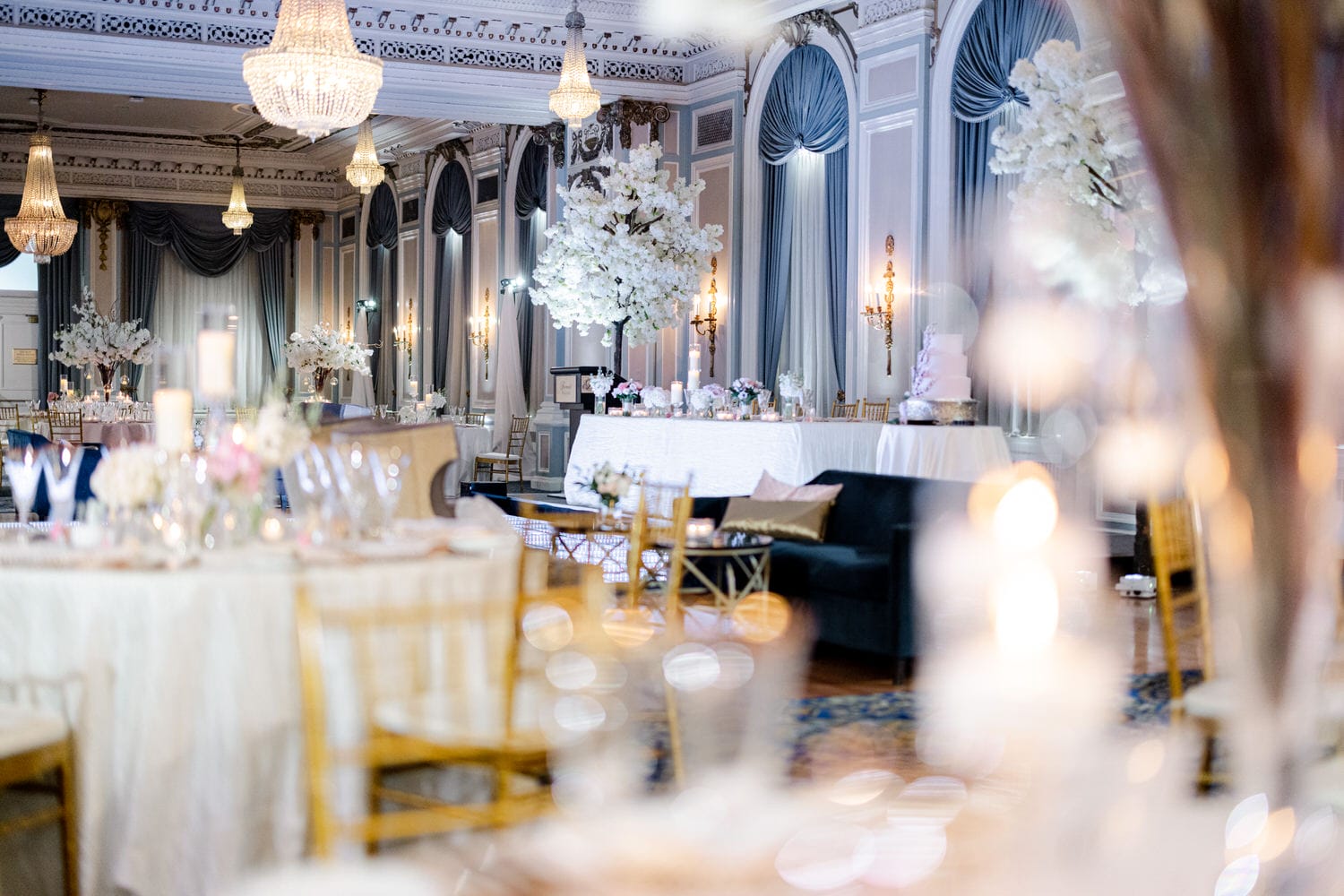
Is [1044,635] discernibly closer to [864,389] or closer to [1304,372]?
[1304,372]

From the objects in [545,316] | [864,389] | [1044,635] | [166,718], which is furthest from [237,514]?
[545,316]

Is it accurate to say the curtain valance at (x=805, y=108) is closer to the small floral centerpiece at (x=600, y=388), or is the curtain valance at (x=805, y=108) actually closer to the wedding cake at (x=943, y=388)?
the small floral centerpiece at (x=600, y=388)

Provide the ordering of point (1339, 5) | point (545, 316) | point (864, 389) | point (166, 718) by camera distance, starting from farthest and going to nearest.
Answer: point (545, 316), point (864, 389), point (166, 718), point (1339, 5)

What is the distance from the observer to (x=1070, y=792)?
0.59 meters

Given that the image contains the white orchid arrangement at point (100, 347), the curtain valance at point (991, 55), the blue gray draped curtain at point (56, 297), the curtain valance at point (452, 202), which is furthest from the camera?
the blue gray draped curtain at point (56, 297)

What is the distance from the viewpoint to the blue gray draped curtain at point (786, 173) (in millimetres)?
11352

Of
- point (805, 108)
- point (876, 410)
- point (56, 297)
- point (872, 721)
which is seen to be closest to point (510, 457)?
point (805, 108)

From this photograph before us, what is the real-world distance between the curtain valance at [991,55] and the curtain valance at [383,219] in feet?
35.3

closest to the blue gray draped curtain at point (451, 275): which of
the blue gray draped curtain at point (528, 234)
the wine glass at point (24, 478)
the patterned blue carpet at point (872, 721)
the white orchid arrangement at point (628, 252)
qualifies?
the blue gray draped curtain at point (528, 234)

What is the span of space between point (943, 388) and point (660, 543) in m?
2.84

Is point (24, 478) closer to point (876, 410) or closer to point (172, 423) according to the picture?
point (172, 423)

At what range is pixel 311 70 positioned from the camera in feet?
23.2

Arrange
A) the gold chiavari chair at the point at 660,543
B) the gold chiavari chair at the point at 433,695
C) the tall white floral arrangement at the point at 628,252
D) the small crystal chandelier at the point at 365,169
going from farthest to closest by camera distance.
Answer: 1. the small crystal chandelier at the point at 365,169
2. the tall white floral arrangement at the point at 628,252
3. the gold chiavari chair at the point at 660,543
4. the gold chiavari chair at the point at 433,695

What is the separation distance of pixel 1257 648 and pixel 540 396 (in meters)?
15.0
